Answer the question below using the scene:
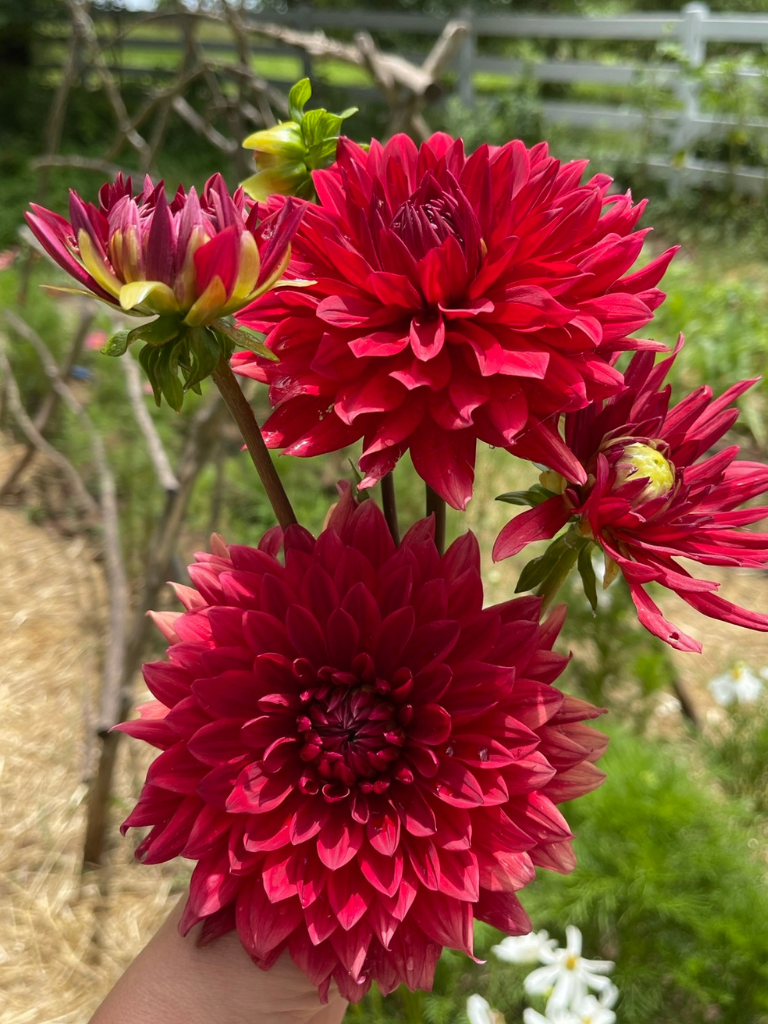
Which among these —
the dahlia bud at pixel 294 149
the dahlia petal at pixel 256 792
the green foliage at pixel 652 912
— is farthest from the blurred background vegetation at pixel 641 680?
the dahlia bud at pixel 294 149

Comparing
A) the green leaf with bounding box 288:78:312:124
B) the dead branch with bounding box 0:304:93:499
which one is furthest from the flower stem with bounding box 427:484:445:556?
the dead branch with bounding box 0:304:93:499

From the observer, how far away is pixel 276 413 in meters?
0.39

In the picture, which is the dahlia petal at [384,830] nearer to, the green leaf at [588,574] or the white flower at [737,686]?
the green leaf at [588,574]

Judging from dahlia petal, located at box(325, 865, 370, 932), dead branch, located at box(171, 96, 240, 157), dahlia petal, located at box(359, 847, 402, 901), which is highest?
dead branch, located at box(171, 96, 240, 157)

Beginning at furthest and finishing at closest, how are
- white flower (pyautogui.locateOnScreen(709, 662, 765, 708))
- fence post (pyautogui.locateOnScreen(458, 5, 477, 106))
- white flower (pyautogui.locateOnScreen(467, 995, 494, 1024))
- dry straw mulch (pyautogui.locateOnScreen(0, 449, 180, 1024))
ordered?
fence post (pyautogui.locateOnScreen(458, 5, 477, 106))
white flower (pyautogui.locateOnScreen(709, 662, 765, 708))
dry straw mulch (pyautogui.locateOnScreen(0, 449, 180, 1024))
white flower (pyautogui.locateOnScreen(467, 995, 494, 1024))

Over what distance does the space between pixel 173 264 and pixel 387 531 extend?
0.17m

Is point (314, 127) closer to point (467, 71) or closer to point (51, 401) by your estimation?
point (51, 401)

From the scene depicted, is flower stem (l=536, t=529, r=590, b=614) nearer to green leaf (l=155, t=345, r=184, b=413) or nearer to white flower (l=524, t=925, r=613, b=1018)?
green leaf (l=155, t=345, r=184, b=413)

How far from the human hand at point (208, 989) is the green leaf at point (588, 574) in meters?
0.29

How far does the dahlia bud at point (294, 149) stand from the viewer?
452mm

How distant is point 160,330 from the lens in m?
0.36

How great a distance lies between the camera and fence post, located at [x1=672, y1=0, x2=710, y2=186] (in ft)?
16.4

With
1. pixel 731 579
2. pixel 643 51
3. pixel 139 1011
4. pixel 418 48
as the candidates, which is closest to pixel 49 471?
pixel 731 579

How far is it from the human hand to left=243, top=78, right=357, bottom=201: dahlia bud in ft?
1.43
